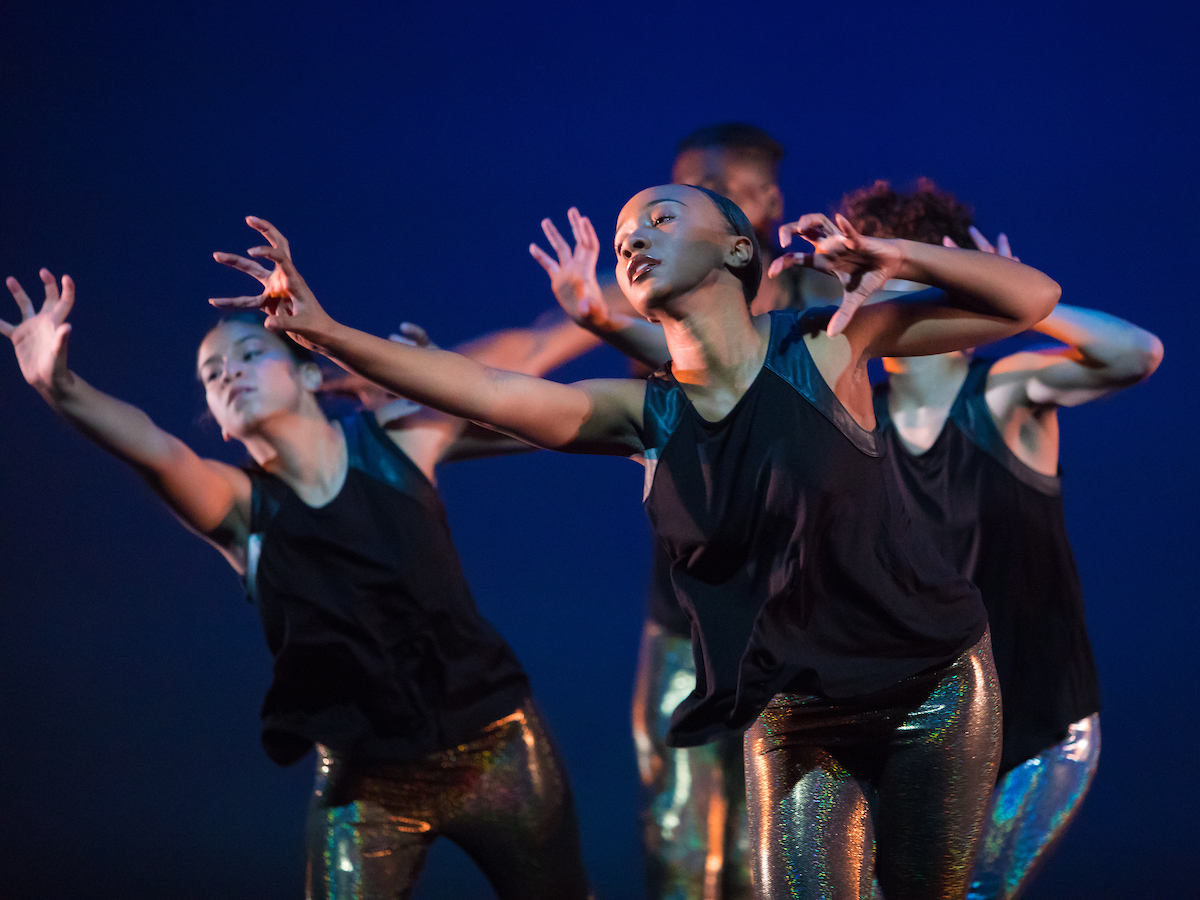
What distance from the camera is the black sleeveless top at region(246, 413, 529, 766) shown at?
2447mm

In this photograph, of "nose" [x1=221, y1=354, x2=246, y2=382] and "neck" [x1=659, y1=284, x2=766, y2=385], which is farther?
"nose" [x1=221, y1=354, x2=246, y2=382]

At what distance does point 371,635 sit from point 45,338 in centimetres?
90

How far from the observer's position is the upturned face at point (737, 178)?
3139 mm

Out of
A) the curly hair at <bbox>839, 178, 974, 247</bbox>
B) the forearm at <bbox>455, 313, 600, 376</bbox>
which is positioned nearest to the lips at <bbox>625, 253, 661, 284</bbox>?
the forearm at <bbox>455, 313, 600, 376</bbox>

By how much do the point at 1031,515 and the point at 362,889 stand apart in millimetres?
1556

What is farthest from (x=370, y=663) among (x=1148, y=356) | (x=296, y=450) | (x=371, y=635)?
(x=1148, y=356)

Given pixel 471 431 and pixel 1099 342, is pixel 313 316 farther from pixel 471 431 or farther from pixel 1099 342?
pixel 1099 342

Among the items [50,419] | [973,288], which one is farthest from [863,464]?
[50,419]

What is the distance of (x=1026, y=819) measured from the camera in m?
2.47

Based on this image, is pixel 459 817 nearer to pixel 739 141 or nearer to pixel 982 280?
pixel 982 280

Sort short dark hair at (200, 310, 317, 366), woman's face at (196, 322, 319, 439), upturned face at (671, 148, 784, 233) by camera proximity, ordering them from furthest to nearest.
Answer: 1. upturned face at (671, 148, 784, 233)
2. short dark hair at (200, 310, 317, 366)
3. woman's face at (196, 322, 319, 439)

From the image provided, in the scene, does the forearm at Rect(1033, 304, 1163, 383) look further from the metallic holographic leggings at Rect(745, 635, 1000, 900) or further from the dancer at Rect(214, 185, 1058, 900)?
the metallic holographic leggings at Rect(745, 635, 1000, 900)

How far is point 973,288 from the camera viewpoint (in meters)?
1.73

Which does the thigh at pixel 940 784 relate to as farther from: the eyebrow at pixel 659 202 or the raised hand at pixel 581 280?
the raised hand at pixel 581 280
